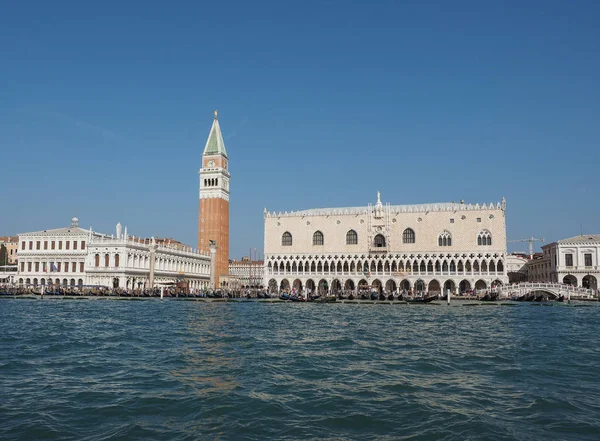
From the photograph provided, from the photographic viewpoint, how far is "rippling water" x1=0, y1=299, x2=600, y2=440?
8.03 metres

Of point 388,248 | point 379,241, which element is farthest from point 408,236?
point 379,241

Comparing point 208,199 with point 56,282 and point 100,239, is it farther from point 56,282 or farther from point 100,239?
point 56,282

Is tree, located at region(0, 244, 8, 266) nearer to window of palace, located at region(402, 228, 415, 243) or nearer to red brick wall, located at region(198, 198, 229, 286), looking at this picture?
red brick wall, located at region(198, 198, 229, 286)

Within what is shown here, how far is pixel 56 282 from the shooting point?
60969mm

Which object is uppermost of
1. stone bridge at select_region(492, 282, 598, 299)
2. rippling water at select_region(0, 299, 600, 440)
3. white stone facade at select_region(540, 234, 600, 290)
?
white stone facade at select_region(540, 234, 600, 290)

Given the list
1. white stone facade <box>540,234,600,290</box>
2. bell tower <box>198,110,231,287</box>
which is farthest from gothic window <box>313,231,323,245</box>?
white stone facade <box>540,234,600,290</box>

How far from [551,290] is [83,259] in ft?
148

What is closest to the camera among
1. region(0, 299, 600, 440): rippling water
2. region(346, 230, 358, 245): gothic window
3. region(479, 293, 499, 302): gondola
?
region(0, 299, 600, 440): rippling water

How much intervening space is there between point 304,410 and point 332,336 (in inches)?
398

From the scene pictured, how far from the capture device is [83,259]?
6044 centimetres

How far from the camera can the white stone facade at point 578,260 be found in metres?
54.0

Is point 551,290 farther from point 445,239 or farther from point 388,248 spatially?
point 388,248

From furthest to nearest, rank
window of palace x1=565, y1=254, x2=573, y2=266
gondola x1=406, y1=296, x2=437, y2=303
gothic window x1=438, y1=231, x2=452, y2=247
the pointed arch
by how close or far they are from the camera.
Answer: the pointed arch, gothic window x1=438, y1=231, x2=452, y2=247, window of palace x1=565, y1=254, x2=573, y2=266, gondola x1=406, y1=296, x2=437, y2=303

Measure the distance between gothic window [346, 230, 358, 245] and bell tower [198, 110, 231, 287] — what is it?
2099 centimetres
